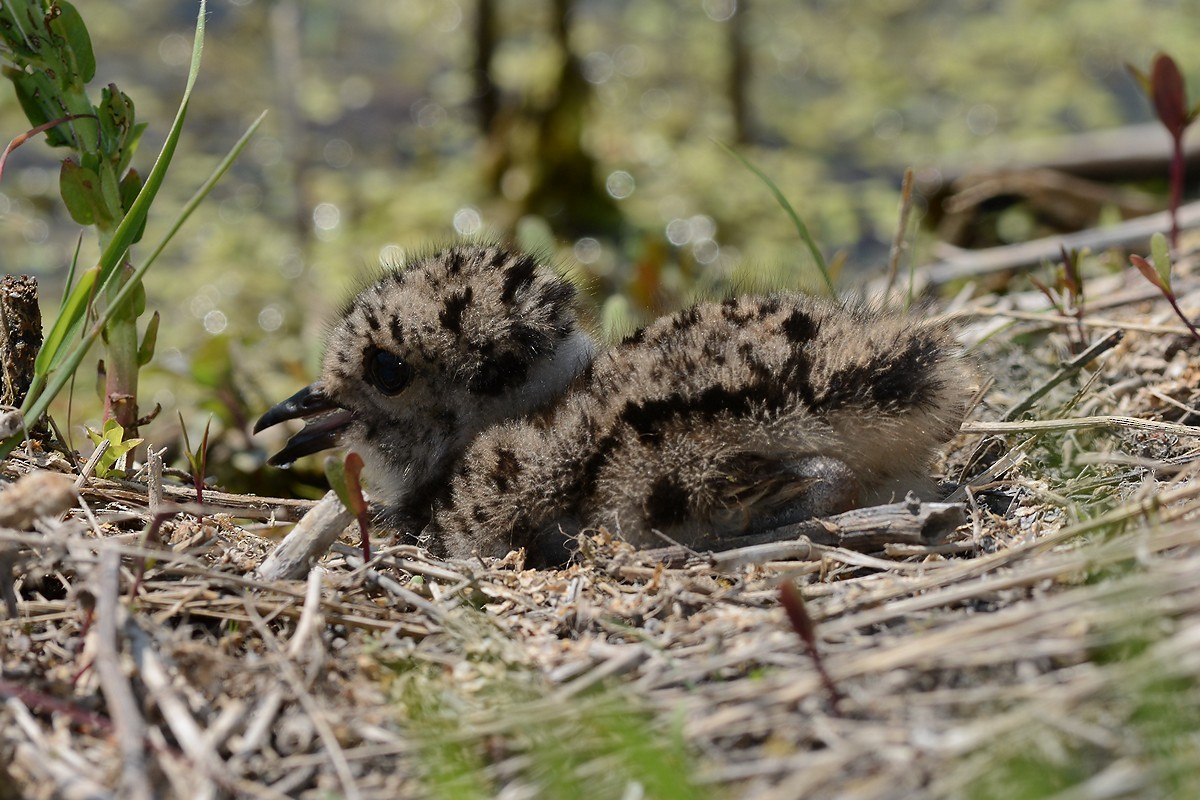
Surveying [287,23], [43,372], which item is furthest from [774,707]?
[287,23]

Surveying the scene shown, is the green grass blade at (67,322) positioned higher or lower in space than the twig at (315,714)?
higher

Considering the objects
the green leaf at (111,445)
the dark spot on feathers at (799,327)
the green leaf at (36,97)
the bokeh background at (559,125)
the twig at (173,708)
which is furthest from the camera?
the bokeh background at (559,125)

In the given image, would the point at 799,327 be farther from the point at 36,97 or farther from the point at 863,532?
the point at 36,97

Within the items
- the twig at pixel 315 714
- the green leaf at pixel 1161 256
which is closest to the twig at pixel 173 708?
the twig at pixel 315 714

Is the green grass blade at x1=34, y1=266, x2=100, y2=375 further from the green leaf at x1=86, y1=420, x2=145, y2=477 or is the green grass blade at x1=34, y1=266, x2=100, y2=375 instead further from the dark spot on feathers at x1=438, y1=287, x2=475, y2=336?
the dark spot on feathers at x1=438, y1=287, x2=475, y2=336

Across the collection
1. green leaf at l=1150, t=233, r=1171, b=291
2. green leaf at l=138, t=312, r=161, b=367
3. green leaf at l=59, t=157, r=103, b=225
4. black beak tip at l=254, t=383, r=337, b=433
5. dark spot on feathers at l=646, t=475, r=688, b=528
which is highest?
green leaf at l=59, t=157, r=103, b=225

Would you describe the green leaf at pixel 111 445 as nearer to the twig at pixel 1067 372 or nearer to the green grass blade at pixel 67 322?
the green grass blade at pixel 67 322

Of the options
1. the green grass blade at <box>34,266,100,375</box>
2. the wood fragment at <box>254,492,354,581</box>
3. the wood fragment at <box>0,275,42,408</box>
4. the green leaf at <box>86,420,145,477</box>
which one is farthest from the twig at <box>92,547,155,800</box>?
the wood fragment at <box>0,275,42,408</box>

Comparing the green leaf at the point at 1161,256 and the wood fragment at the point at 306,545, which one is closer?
the wood fragment at the point at 306,545

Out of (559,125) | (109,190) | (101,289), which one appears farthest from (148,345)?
(559,125)
